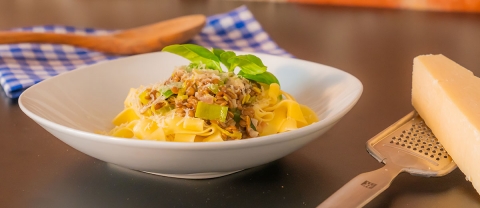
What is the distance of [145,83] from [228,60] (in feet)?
1.09

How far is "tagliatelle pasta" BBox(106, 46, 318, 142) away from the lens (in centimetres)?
89

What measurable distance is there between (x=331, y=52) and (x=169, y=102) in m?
0.93

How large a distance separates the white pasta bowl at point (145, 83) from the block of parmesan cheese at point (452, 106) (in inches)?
5.4

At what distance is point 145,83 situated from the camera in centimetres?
125

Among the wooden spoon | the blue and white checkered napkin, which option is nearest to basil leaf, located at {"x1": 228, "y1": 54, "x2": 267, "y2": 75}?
the blue and white checkered napkin

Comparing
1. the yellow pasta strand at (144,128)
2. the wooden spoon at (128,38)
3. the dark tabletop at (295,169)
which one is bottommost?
Result: the wooden spoon at (128,38)

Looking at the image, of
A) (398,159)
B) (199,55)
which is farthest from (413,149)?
(199,55)

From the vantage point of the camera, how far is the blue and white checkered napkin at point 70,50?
1419 millimetres

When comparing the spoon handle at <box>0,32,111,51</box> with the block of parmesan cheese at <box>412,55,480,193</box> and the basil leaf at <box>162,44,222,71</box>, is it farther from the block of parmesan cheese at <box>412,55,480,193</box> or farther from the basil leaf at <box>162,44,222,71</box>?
the block of parmesan cheese at <box>412,55,480,193</box>

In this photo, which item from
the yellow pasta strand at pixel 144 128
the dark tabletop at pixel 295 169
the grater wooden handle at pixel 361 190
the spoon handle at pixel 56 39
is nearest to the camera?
the grater wooden handle at pixel 361 190

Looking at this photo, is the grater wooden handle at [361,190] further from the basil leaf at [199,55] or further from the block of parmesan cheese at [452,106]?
the basil leaf at [199,55]

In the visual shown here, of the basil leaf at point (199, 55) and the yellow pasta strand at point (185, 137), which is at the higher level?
the basil leaf at point (199, 55)

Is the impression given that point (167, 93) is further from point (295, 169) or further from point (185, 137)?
point (295, 169)

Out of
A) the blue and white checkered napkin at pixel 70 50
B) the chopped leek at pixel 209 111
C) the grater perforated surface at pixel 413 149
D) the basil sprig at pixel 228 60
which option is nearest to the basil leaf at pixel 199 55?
the basil sprig at pixel 228 60
